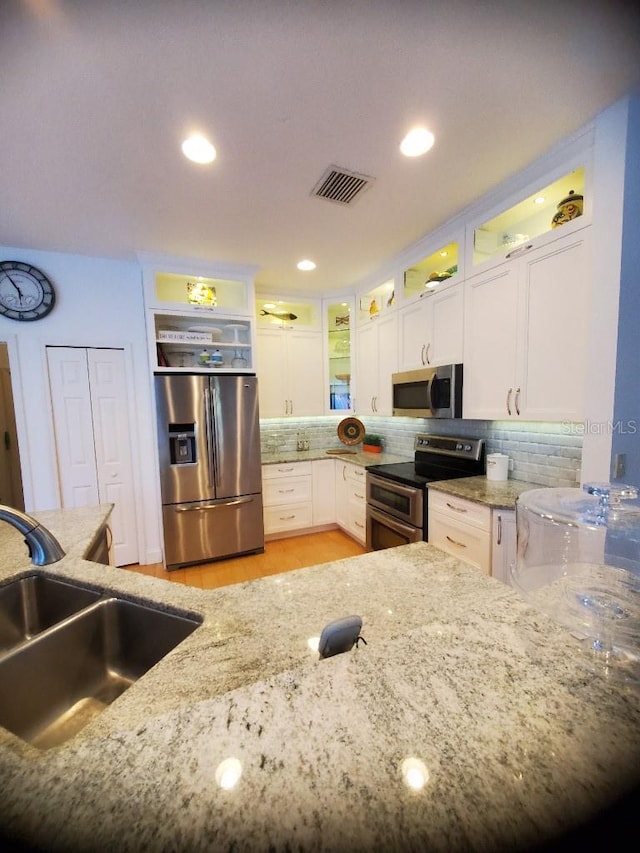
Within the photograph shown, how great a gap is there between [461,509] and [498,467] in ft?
1.59

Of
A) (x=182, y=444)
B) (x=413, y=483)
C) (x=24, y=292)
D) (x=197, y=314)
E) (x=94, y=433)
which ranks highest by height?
(x=24, y=292)

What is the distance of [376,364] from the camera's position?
3.33m

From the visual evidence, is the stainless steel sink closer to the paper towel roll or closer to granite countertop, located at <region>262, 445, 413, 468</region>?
the paper towel roll

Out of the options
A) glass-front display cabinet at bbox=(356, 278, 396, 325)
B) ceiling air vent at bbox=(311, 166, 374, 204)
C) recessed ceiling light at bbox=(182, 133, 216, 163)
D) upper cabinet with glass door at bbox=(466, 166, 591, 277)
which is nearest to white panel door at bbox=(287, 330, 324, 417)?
glass-front display cabinet at bbox=(356, 278, 396, 325)

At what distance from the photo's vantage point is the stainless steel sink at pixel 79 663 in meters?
0.84

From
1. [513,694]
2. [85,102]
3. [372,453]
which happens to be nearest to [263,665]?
[513,694]

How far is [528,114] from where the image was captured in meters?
1.41

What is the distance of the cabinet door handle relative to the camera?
182cm

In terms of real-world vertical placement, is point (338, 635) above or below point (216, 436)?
below

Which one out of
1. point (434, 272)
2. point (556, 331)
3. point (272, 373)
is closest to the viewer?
point (556, 331)

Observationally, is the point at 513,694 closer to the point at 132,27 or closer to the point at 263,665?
the point at 263,665

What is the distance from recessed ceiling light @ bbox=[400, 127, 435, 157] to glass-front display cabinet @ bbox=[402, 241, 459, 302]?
854mm

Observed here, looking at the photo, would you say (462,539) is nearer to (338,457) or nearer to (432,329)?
(432,329)

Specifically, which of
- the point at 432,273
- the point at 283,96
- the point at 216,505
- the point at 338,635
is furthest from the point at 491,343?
the point at 216,505
